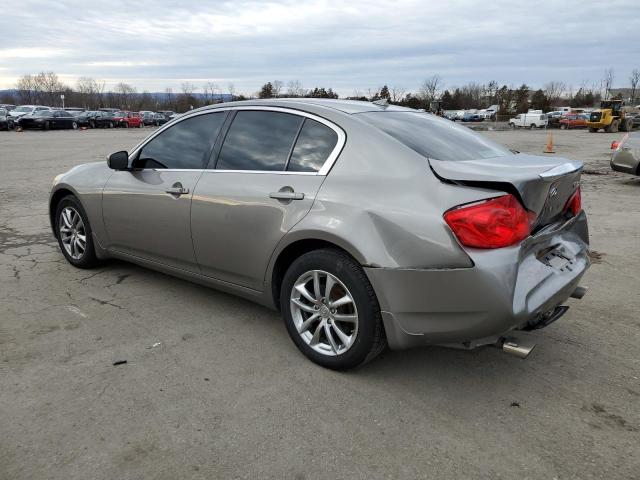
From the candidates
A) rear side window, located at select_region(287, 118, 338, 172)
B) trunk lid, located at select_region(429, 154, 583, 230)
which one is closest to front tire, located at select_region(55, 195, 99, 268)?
rear side window, located at select_region(287, 118, 338, 172)

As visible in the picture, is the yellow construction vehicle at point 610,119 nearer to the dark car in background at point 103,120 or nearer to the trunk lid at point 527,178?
the dark car in background at point 103,120

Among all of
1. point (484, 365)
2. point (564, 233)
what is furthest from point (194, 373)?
point (564, 233)

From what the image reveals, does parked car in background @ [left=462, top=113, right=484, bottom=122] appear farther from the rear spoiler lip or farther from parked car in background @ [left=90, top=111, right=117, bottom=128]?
the rear spoiler lip

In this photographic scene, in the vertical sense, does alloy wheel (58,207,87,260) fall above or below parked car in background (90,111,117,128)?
below

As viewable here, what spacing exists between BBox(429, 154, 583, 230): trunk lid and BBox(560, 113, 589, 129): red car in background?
5744 centimetres

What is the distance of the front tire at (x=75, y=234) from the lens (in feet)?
16.9

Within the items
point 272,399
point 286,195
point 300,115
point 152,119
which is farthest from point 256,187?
point 152,119

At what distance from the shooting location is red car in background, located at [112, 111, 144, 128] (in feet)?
166

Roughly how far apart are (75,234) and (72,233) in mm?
63

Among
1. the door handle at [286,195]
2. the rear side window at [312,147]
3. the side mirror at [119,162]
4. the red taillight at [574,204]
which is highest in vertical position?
the rear side window at [312,147]

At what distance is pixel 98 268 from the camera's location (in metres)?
5.40

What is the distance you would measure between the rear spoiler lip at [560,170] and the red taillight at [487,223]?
12.5 inches

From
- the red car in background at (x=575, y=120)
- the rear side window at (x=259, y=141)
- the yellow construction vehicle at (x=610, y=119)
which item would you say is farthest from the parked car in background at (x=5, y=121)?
the red car in background at (x=575, y=120)

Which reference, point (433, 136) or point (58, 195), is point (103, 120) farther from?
point (433, 136)
